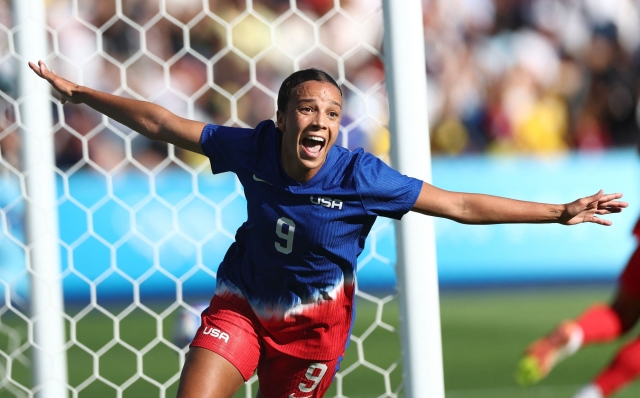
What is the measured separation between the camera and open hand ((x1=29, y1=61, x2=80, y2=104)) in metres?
3.54

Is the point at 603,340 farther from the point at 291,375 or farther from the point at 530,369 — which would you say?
the point at 291,375

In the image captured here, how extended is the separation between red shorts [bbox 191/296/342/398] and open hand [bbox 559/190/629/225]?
1.00m

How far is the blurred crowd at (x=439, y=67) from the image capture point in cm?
800

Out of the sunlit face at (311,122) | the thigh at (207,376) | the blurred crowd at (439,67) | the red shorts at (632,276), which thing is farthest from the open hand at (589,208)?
the blurred crowd at (439,67)

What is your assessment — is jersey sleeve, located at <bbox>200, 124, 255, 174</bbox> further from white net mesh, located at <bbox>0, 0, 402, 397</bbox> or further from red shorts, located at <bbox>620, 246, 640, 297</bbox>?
white net mesh, located at <bbox>0, 0, 402, 397</bbox>

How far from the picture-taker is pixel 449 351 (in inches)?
A: 253

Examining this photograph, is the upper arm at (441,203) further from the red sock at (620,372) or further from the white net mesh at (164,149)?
the white net mesh at (164,149)

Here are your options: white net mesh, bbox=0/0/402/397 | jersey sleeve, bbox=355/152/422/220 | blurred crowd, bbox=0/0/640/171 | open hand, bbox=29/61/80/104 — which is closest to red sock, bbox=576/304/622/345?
jersey sleeve, bbox=355/152/422/220

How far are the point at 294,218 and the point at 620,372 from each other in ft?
3.95

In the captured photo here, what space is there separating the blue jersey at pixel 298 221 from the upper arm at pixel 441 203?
3 cm

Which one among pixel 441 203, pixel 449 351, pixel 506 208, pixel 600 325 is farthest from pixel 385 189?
pixel 449 351

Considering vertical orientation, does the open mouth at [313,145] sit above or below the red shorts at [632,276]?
above

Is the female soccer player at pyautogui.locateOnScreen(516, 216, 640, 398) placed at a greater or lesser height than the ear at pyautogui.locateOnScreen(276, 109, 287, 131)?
lesser

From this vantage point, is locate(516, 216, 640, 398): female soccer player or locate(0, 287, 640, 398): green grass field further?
locate(0, 287, 640, 398): green grass field
